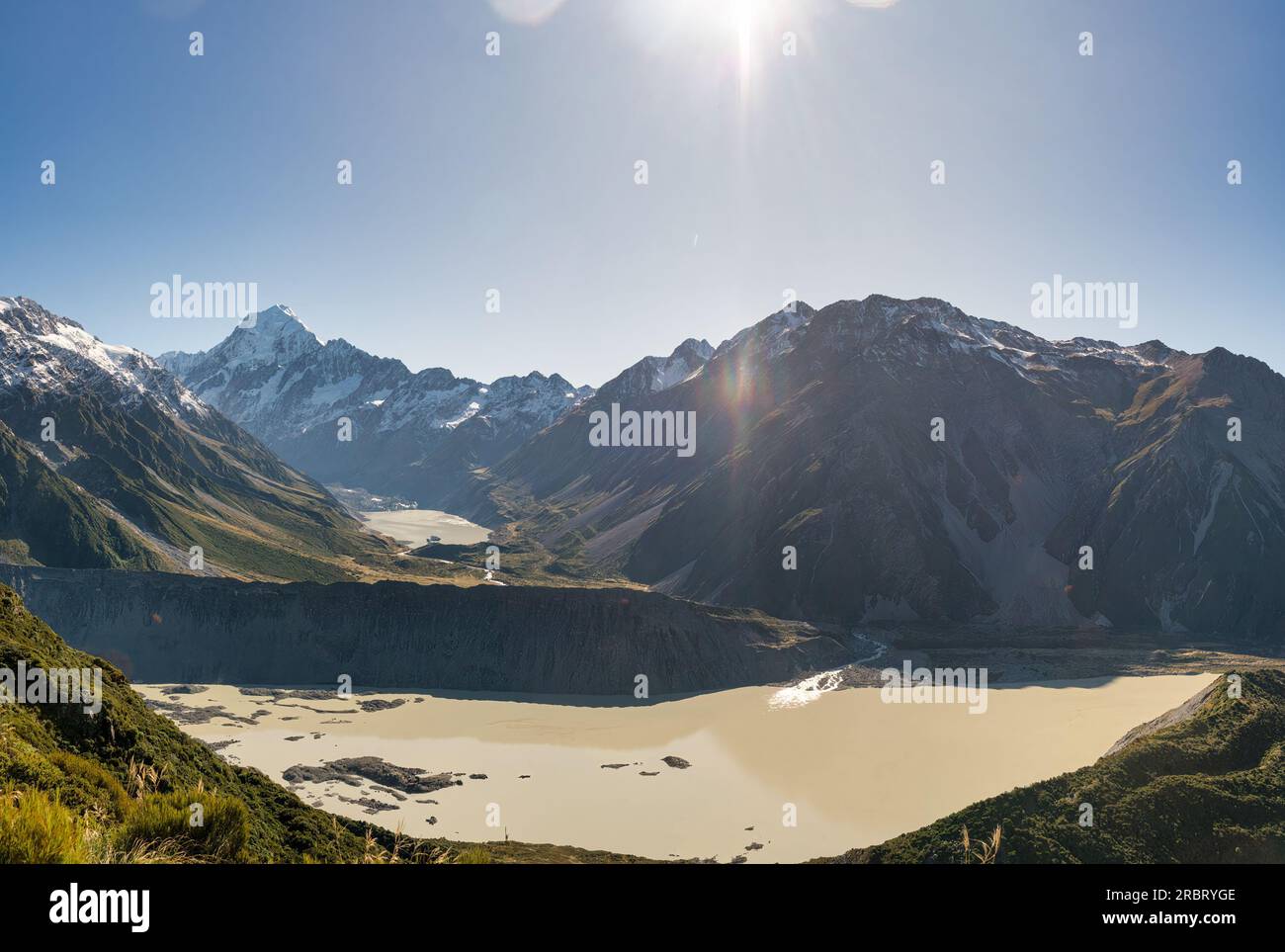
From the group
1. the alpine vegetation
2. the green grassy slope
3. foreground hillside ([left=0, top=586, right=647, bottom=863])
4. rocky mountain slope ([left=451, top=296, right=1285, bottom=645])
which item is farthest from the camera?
the green grassy slope

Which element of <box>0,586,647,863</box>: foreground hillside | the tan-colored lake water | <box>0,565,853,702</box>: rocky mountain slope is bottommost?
the tan-colored lake water

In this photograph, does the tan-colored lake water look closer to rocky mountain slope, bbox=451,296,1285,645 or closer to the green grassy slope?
rocky mountain slope, bbox=451,296,1285,645

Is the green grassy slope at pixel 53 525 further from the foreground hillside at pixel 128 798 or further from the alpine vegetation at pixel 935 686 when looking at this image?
the alpine vegetation at pixel 935 686

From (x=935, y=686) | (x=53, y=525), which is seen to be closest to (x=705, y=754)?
(x=935, y=686)

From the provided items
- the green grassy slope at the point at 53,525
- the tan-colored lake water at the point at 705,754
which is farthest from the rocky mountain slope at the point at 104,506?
the tan-colored lake water at the point at 705,754

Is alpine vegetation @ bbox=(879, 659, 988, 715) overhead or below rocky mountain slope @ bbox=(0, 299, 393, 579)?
below

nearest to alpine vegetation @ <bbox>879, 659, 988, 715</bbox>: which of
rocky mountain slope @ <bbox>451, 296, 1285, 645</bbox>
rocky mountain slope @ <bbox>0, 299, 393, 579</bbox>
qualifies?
rocky mountain slope @ <bbox>451, 296, 1285, 645</bbox>
